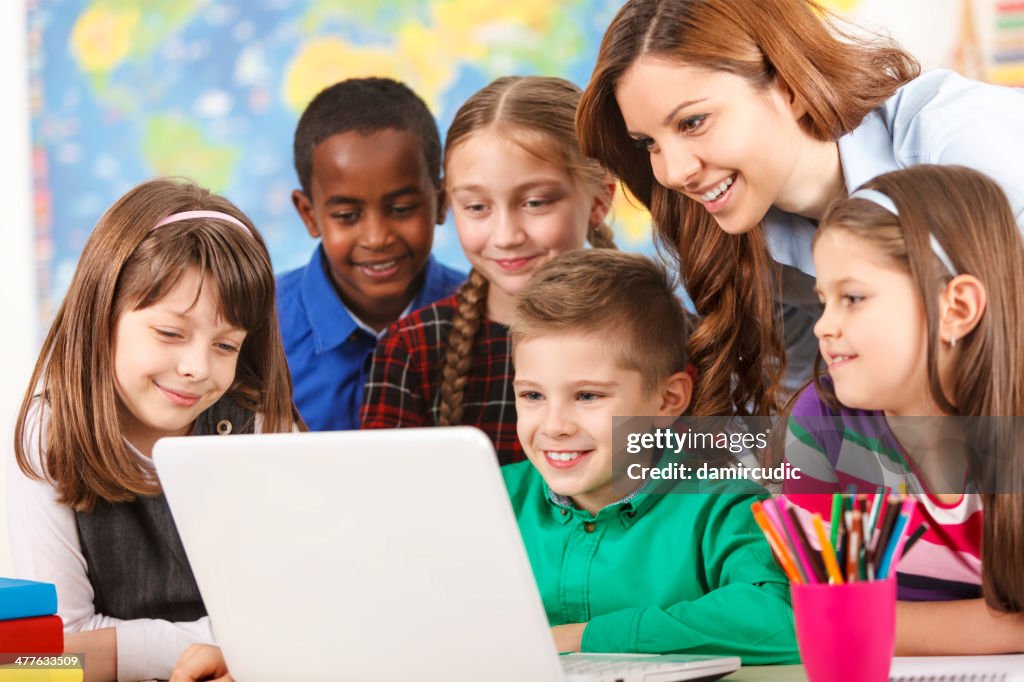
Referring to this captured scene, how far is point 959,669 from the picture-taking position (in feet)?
2.88

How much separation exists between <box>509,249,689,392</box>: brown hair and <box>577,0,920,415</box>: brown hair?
0.24 feet

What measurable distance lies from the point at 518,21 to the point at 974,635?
1961 millimetres

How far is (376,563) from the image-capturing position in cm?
77

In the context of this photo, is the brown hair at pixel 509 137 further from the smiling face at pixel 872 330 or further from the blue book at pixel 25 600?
the blue book at pixel 25 600

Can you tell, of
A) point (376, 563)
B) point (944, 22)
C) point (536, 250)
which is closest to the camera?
point (376, 563)

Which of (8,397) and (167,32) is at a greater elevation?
(167,32)

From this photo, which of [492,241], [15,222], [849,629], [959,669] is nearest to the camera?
[849,629]

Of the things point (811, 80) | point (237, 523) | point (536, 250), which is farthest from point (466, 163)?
point (237, 523)

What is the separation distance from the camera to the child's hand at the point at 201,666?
0.96m

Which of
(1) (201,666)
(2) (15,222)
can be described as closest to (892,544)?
(1) (201,666)

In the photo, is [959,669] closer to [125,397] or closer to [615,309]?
[615,309]

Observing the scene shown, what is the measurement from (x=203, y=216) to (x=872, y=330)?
32.8 inches

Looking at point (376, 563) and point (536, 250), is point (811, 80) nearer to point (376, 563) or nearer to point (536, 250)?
point (536, 250)

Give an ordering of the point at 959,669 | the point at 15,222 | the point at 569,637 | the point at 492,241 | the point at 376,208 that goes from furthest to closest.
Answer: the point at 15,222, the point at 376,208, the point at 492,241, the point at 569,637, the point at 959,669
